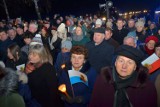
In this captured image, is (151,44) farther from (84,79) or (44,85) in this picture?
(44,85)

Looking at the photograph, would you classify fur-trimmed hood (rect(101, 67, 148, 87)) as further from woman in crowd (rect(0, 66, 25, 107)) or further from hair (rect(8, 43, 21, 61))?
hair (rect(8, 43, 21, 61))

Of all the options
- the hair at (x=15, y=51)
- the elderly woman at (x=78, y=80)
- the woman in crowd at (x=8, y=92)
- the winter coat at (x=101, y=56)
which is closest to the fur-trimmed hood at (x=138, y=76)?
the elderly woman at (x=78, y=80)

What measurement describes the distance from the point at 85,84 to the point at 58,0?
Result: 30230 millimetres

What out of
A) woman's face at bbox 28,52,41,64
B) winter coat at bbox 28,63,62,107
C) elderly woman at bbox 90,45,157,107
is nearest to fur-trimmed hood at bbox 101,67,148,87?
elderly woman at bbox 90,45,157,107

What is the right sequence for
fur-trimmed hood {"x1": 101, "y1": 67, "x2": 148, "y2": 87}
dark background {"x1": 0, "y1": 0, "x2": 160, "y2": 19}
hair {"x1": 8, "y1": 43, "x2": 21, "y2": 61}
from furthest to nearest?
dark background {"x1": 0, "y1": 0, "x2": 160, "y2": 19} → hair {"x1": 8, "y1": 43, "x2": 21, "y2": 61} → fur-trimmed hood {"x1": 101, "y1": 67, "x2": 148, "y2": 87}

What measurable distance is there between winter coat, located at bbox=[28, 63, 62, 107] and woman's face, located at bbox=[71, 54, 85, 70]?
1.35 ft

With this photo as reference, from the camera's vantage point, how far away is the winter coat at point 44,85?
4.34 metres

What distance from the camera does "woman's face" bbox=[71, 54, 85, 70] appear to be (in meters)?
4.39

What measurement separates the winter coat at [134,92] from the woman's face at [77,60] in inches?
38.7

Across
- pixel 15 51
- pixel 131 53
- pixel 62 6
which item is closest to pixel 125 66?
pixel 131 53

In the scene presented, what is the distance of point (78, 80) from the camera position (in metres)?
4.20

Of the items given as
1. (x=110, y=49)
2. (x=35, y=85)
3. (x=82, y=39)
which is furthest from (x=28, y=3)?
(x=35, y=85)

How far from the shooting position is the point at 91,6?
35.1 meters

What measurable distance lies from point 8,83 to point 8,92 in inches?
4.3
